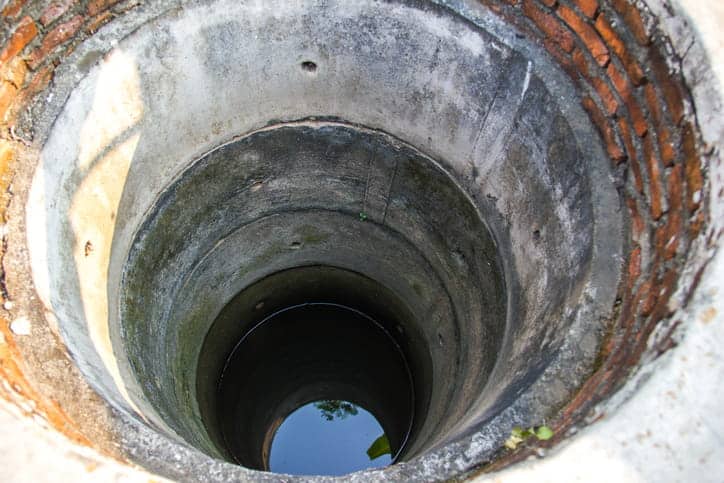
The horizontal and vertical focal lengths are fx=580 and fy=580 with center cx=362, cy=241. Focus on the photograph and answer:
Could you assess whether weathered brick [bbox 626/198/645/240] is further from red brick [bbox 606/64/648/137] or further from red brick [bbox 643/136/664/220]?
red brick [bbox 606/64/648/137]

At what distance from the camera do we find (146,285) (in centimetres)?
379

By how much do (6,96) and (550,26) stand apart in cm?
284

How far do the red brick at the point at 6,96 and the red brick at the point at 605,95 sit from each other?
296 cm

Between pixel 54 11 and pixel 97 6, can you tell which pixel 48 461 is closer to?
pixel 54 11

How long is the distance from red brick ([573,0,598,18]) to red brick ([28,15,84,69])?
2655mm

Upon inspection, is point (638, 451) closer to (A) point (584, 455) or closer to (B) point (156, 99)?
(A) point (584, 455)

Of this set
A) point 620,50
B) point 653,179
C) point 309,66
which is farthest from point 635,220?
point 309,66

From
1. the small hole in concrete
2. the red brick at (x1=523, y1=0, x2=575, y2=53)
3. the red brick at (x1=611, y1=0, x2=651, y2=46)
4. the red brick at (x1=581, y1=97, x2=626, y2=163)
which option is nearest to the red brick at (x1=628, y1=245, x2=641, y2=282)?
the red brick at (x1=581, y1=97, x2=626, y2=163)

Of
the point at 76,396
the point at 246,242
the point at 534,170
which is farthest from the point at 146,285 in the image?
the point at 534,170

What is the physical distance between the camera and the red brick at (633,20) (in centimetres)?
278

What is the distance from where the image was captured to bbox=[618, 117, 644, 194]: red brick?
2756 mm

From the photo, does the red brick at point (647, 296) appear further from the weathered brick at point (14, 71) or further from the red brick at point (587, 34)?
the weathered brick at point (14, 71)

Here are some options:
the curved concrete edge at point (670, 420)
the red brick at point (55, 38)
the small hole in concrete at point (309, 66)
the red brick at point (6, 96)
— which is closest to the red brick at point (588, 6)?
the curved concrete edge at point (670, 420)

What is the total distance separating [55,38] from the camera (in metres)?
3.06
